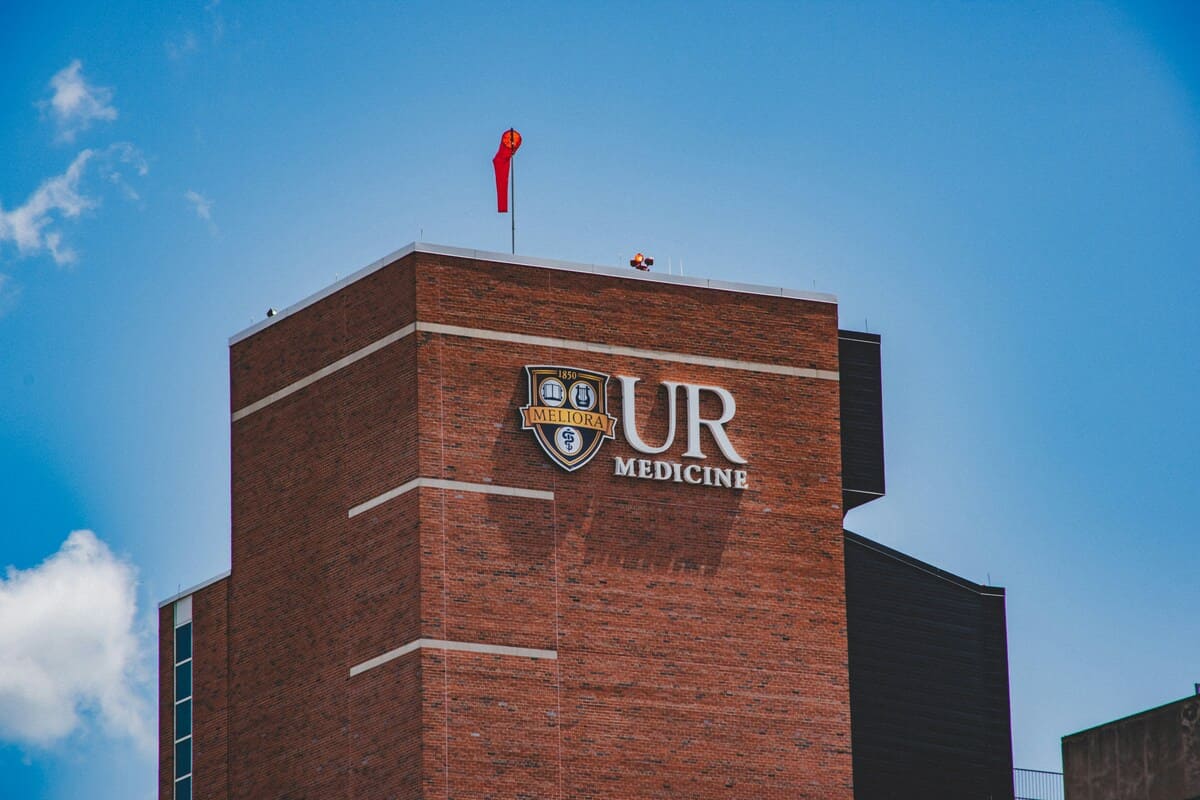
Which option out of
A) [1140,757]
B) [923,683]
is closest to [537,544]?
[1140,757]

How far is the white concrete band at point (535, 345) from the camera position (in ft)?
288

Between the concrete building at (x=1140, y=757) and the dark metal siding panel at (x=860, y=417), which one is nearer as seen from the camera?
the concrete building at (x=1140, y=757)

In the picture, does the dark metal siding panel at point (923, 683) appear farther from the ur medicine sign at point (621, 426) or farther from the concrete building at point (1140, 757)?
the concrete building at point (1140, 757)

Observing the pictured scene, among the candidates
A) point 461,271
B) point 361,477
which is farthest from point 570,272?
point 361,477

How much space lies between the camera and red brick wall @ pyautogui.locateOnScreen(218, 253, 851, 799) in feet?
281

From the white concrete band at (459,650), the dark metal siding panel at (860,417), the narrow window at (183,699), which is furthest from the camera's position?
the dark metal siding panel at (860,417)

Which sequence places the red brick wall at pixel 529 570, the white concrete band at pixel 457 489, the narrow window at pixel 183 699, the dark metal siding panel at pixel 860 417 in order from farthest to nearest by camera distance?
the dark metal siding panel at pixel 860 417
the narrow window at pixel 183 699
the white concrete band at pixel 457 489
the red brick wall at pixel 529 570

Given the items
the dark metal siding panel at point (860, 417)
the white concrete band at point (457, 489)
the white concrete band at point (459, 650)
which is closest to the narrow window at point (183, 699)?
the white concrete band at point (459, 650)

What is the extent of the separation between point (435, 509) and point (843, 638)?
13.7m

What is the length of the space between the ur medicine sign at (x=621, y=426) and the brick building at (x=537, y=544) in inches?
3.0

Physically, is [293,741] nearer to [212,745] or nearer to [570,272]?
[212,745]

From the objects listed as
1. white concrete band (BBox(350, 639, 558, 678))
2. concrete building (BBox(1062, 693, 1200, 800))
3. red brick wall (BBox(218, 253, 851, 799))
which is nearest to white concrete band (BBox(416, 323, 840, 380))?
red brick wall (BBox(218, 253, 851, 799))

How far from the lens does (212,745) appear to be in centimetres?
9375

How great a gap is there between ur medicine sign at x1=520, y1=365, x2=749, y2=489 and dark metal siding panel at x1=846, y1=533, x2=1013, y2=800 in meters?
10.4
